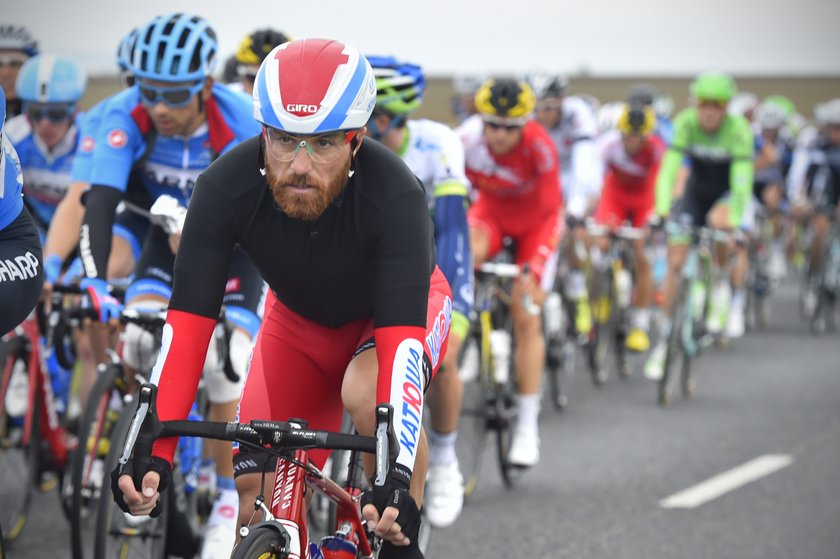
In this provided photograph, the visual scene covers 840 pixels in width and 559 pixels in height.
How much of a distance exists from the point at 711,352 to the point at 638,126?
2.85 m

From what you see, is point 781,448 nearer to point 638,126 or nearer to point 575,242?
point 575,242

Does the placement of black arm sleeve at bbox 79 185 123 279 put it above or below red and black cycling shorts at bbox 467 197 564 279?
above

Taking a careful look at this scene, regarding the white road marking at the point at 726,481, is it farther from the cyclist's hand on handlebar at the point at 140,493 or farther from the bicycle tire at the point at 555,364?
the cyclist's hand on handlebar at the point at 140,493

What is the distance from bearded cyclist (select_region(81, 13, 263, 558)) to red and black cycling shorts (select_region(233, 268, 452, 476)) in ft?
3.45

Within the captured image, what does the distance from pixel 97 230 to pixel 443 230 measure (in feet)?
5.46

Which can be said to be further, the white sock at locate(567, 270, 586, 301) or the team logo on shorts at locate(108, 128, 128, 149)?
the white sock at locate(567, 270, 586, 301)

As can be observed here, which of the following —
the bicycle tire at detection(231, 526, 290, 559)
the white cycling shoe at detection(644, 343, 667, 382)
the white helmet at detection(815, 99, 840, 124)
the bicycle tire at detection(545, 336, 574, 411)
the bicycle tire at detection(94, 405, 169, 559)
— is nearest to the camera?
the bicycle tire at detection(231, 526, 290, 559)

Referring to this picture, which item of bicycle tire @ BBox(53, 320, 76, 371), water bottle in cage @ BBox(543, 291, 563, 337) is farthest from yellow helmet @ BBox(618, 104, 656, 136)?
bicycle tire @ BBox(53, 320, 76, 371)

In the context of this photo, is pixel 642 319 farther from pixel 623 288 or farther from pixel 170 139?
pixel 170 139

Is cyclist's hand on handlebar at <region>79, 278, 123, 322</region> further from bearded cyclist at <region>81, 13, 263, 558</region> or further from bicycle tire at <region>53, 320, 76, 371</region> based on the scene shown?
bicycle tire at <region>53, 320, 76, 371</region>

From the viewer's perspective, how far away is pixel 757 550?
6555mm

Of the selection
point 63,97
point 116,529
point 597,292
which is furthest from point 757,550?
point 597,292

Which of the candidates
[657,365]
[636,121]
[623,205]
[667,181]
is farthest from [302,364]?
[623,205]

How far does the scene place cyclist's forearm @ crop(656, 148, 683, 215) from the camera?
11000 mm
